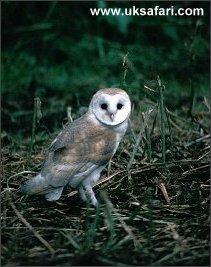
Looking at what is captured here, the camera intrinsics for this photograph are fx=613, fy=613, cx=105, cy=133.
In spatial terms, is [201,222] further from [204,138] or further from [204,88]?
[204,88]

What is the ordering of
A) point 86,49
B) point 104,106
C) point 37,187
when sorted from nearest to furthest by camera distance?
point 37,187 → point 104,106 → point 86,49

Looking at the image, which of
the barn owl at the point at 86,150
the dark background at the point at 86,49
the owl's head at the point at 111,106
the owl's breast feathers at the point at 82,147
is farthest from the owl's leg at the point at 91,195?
the dark background at the point at 86,49

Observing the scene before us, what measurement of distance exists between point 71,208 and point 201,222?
712mm

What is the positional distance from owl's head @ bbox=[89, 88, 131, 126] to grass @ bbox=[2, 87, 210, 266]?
30cm

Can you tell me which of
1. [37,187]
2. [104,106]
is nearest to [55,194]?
[37,187]

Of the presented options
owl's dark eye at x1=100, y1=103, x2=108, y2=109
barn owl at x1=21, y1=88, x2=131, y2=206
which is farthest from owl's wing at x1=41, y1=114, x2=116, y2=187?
owl's dark eye at x1=100, y1=103, x2=108, y2=109

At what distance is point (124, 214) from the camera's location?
10.4 feet

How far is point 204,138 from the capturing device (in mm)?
3955

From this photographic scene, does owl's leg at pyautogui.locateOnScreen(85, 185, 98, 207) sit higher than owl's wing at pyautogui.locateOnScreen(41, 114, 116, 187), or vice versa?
owl's wing at pyautogui.locateOnScreen(41, 114, 116, 187)

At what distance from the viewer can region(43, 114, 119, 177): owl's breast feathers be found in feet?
10.6

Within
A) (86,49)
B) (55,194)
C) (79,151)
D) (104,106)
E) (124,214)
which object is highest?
(86,49)

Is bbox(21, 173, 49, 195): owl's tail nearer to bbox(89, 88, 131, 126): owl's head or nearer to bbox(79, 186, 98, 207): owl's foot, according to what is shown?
bbox(79, 186, 98, 207): owl's foot

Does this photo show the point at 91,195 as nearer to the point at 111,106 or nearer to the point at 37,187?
the point at 37,187

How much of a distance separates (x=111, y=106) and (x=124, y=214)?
1.84ft
